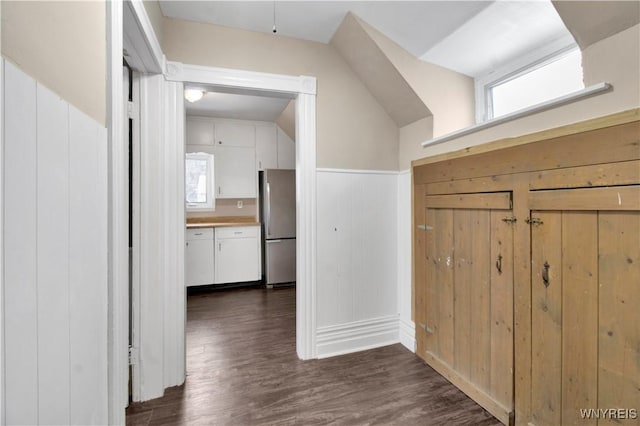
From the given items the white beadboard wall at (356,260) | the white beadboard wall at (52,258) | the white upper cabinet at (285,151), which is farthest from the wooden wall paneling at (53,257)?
the white upper cabinet at (285,151)

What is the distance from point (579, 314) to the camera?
49.9 inches

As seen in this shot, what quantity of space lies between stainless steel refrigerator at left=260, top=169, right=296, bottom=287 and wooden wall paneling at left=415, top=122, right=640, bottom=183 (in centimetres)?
279

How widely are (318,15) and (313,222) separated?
143cm

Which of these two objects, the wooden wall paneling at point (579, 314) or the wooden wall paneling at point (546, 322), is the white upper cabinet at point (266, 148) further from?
the wooden wall paneling at point (579, 314)

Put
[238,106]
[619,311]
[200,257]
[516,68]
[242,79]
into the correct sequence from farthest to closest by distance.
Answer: [200,257]
[238,106]
[242,79]
[516,68]
[619,311]

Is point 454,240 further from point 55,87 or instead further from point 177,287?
point 55,87

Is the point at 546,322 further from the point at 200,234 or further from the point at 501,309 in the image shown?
the point at 200,234

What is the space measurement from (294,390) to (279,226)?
2.66 metres

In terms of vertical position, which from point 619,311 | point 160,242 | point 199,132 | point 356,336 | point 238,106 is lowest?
point 356,336

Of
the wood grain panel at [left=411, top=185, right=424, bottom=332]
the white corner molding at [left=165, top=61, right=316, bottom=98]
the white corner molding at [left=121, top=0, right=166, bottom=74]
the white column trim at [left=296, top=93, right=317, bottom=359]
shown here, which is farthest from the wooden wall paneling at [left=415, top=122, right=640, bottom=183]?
the white corner molding at [left=121, top=0, right=166, bottom=74]

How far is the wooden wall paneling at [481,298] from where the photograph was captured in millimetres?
1690

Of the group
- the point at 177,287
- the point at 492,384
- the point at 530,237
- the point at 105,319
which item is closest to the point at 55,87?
the point at 105,319

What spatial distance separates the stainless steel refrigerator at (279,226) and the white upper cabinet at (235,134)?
23.7 inches

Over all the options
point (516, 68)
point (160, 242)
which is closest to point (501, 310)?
point (516, 68)
